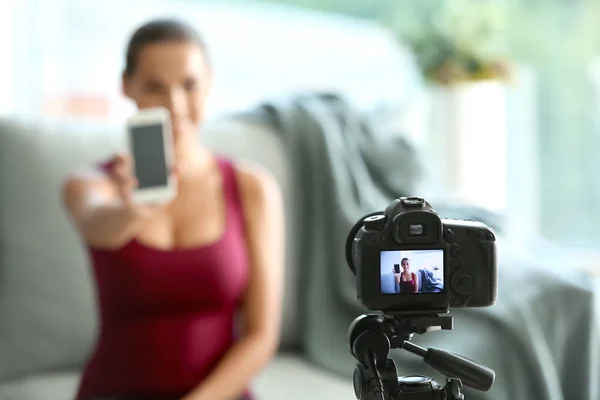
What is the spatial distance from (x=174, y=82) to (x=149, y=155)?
12cm

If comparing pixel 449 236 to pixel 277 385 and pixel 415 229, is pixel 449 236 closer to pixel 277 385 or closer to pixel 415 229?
pixel 415 229

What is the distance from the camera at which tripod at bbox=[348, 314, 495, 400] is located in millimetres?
616

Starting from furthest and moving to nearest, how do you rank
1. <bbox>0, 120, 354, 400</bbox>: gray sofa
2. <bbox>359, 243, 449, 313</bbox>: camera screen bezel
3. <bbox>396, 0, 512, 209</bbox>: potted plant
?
<bbox>396, 0, 512, 209</bbox>: potted plant
<bbox>0, 120, 354, 400</bbox>: gray sofa
<bbox>359, 243, 449, 313</bbox>: camera screen bezel

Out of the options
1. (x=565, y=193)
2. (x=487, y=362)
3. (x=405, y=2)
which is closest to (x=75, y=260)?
(x=487, y=362)

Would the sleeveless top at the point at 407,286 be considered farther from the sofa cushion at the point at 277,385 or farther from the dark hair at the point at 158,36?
the dark hair at the point at 158,36

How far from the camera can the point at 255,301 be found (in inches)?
40.1

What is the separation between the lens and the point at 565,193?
2021 mm

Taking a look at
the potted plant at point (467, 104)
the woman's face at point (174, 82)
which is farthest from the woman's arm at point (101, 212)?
the potted plant at point (467, 104)

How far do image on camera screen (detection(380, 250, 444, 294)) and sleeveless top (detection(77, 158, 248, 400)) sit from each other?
0.40 metres

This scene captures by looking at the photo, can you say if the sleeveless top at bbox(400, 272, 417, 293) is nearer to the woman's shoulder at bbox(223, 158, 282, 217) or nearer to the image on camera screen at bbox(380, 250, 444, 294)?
the image on camera screen at bbox(380, 250, 444, 294)

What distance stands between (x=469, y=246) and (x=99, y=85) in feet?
3.72

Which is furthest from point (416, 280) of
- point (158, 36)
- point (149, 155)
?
point (158, 36)

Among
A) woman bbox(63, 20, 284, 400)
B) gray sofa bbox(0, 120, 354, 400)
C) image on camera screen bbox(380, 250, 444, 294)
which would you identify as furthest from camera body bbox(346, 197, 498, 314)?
gray sofa bbox(0, 120, 354, 400)

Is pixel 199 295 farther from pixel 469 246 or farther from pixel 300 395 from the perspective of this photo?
pixel 469 246
